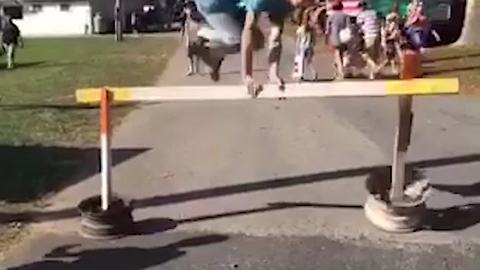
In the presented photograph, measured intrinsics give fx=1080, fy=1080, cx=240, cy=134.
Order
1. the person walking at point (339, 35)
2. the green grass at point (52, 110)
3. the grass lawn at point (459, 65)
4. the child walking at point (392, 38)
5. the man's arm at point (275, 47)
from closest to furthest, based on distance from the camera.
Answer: the man's arm at point (275, 47)
the green grass at point (52, 110)
the person walking at point (339, 35)
the grass lawn at point (459, 65)
the child walking at point (392, 38)

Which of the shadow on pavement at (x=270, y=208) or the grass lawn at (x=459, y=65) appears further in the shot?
the grass lawn at (x=459, y=65)

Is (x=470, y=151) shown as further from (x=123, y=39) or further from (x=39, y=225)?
(x=123, y=39)

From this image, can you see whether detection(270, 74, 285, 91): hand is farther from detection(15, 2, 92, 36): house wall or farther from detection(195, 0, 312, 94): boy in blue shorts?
detection(15, 2, 92, 36): house wall

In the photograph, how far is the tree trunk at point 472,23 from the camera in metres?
26.3

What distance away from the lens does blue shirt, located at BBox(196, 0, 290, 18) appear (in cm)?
892

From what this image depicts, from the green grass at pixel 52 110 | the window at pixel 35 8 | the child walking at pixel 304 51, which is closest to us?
the green grass at pixel 52 110

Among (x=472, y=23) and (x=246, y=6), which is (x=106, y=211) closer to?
(x=246, y=6)

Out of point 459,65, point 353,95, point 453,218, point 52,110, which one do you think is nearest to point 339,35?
point 459,65

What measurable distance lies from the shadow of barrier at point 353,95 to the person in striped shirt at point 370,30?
10434mm

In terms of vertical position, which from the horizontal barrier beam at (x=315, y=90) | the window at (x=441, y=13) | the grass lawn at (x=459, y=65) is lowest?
the window at (x=441, y=13)

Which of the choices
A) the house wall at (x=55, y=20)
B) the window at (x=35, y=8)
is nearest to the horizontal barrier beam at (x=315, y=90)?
the house wall at (x=55, y=20)

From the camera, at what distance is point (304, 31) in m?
19.9

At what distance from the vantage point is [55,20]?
2398 inches

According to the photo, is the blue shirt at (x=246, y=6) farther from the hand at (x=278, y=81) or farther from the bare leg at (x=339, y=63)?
the bare leg at (x=339, y=63)
